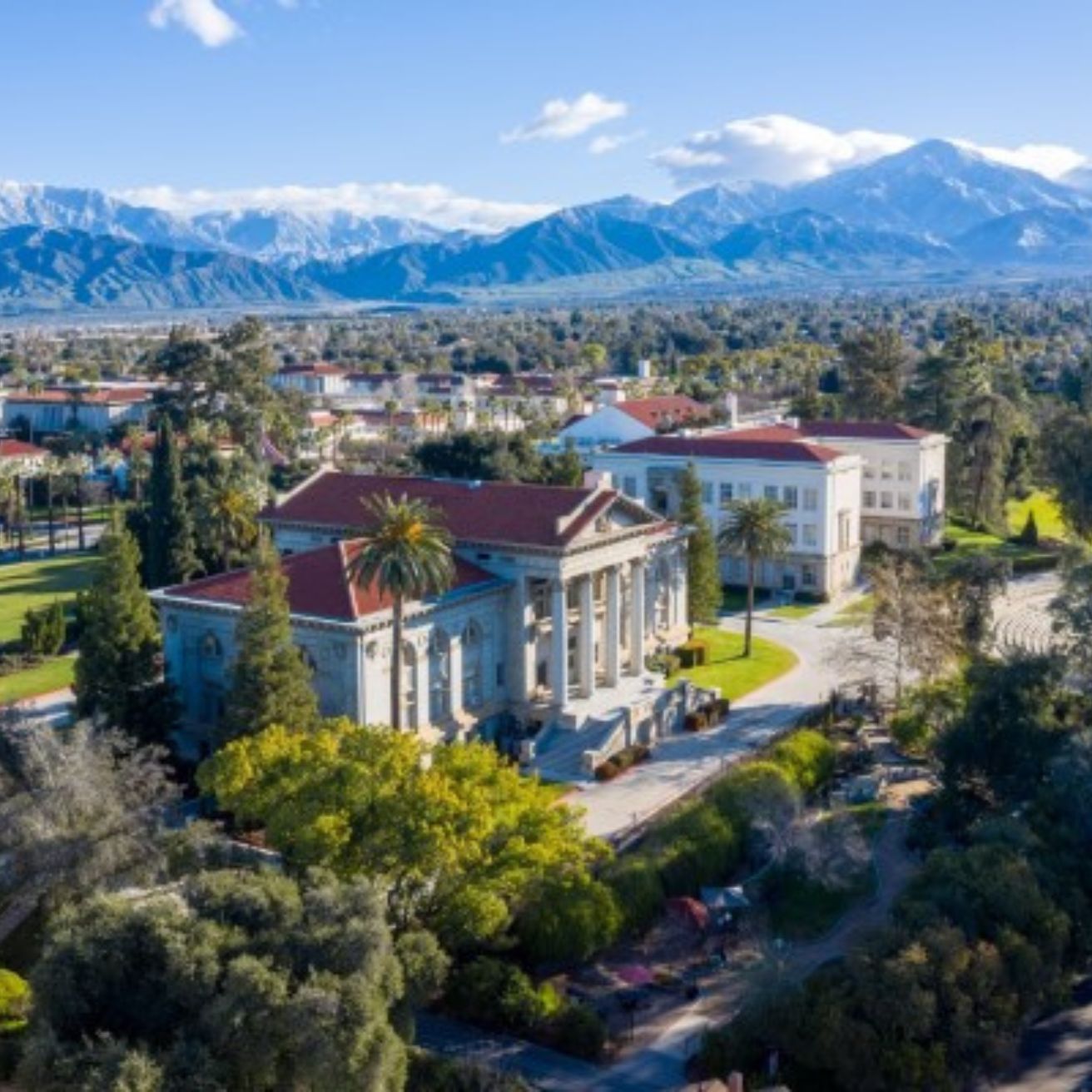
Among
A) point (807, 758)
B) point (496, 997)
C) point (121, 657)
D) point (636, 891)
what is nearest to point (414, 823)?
point (496, 997)

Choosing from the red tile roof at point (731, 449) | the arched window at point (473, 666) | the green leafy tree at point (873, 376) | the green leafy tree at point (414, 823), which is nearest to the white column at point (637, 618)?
the arched window at point (473, 666)

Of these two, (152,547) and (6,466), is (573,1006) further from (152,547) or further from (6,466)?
(6,466)

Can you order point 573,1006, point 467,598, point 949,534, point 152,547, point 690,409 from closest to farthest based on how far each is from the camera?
1. point 573,1006
2. point 467,598
3. point 152,547
4. point 949,534
5. point 690,409

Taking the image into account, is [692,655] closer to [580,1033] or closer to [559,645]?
[559,645]

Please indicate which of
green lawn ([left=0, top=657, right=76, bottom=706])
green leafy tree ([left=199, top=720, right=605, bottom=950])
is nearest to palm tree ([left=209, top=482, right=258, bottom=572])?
green lawn ([left=0, top=657, right=76, bottom=706])

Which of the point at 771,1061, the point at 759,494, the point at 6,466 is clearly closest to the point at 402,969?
the point at 771,1061

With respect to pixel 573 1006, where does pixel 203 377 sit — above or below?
above
